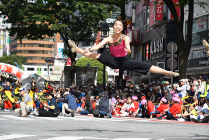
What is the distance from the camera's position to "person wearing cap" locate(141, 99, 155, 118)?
1905 cm

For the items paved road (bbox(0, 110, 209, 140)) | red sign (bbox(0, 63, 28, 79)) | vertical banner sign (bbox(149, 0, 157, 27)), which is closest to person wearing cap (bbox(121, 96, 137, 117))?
paved road (bbox(0, 110, 209, 140))

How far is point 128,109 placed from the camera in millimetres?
20766

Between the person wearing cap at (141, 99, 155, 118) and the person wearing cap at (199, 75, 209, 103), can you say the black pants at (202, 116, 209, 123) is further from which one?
the person wearing cap at (141, 99, 155, 118)

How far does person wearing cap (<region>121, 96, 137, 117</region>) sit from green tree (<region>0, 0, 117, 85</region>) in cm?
1235

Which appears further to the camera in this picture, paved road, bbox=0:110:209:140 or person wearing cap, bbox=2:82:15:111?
person wearing cap, bbox=2:82:15:111

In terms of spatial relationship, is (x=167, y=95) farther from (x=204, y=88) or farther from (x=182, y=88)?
(x=204, y=88)

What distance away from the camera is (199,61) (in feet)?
92.0

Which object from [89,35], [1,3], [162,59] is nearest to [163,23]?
[162,59]

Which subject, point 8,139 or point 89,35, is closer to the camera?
point 8,139

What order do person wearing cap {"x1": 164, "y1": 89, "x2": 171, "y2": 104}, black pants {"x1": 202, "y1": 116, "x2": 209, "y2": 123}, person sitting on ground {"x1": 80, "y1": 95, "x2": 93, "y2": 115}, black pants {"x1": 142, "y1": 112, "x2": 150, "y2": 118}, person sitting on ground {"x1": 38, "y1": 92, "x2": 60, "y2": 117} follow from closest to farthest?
black pants {"x1": 202, "y1": 116, "x2": 209, "y2": 123} < person sitting on ground {"x1": 38, "y1": 92, "x2": 60, "y2": 117} < person wearing cap {"x1": 164, "y1": 89, "x2": 171, "y2": 104} < black pants {"x1": 142, "y1": 112, "x2": 150, "y2": 118} < person sitting on ground {"x1": 80, "y1": 95, "x2": 93, "y2": 115}

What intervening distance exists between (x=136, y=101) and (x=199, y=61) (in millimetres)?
9489

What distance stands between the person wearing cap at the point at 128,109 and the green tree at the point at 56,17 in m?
12.4

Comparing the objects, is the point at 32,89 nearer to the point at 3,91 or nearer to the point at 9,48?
the point at 3,91

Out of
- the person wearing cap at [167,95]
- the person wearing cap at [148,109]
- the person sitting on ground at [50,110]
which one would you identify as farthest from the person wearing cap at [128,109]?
the person sitting on ground at [50,110]
